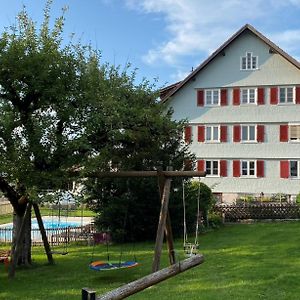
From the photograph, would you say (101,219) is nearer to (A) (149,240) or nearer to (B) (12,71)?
(A) (149,240)

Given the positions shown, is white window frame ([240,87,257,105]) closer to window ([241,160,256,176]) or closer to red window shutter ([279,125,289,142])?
red window shutter ([279,125,289,142])

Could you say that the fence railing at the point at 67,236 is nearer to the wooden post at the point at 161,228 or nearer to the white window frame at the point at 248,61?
the wooden post at the point at 161,228

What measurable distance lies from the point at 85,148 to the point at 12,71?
2.56m

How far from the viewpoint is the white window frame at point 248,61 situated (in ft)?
139

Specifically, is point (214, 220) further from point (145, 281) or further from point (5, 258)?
point (145, 281)

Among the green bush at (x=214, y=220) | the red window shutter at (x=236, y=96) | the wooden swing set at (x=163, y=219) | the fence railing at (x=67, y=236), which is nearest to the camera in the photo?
the wooden swing set at (x=163, y=219)

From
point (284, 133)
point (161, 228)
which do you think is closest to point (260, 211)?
point (284, 133)

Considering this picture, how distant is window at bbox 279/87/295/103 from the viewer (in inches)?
1634

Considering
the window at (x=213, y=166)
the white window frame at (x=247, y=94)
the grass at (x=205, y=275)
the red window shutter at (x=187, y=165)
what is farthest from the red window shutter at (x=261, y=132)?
the grass at (x=205, y=275)

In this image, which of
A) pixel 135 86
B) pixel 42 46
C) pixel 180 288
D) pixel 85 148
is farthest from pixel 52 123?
pixel 135 86

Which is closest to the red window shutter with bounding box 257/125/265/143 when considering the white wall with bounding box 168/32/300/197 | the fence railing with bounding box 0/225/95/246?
the white wall with bounding box 168/32/300/197

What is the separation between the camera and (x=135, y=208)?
2225 centimetres

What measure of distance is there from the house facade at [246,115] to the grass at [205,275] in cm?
2275

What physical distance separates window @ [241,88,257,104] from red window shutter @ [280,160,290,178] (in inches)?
212
